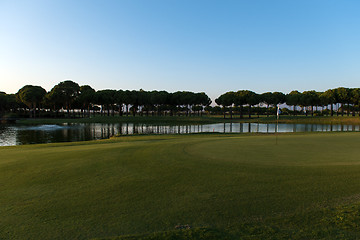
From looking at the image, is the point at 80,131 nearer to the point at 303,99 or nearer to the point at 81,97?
the point at 81,97

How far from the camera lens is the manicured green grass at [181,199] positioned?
387 centimetres

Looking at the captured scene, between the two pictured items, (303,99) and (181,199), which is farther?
(303,99)

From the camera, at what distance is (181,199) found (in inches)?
204

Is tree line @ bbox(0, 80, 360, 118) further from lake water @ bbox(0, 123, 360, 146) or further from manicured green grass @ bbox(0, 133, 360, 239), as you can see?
manicured green grass @ bbox(0, 133, 360, 239)

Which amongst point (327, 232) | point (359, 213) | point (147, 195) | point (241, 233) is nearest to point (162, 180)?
point (147, 195)

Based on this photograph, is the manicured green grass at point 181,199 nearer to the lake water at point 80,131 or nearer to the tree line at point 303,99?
the lake water at point 80,131

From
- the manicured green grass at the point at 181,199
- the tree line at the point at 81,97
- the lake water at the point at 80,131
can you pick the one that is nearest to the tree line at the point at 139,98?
the tree line at the point at 81,97

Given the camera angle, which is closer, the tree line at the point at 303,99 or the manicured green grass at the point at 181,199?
the manicured green grass at the point at 181,199

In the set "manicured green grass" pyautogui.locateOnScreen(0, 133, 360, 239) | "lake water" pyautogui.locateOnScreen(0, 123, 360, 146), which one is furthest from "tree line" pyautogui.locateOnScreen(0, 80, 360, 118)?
"manicured green grass" pyautogui.locateOnScreen(0, 133, 360, 239)

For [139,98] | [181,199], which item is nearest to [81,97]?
[139,98]

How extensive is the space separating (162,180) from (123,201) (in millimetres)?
1702

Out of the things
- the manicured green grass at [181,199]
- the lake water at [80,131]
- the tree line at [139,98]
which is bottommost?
the lake water at [80,131]

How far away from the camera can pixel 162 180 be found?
21.7 ft

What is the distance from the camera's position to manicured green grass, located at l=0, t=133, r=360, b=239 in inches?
152
